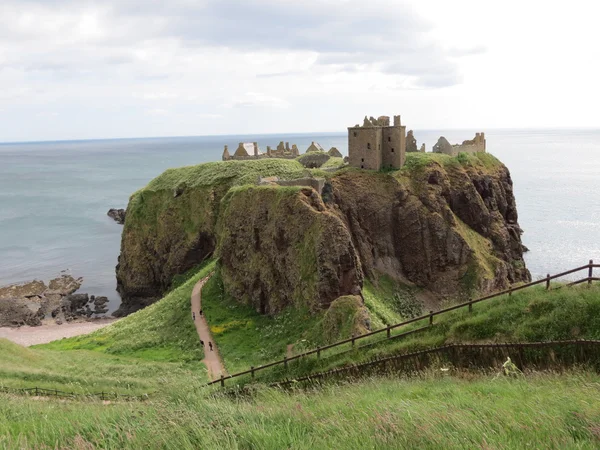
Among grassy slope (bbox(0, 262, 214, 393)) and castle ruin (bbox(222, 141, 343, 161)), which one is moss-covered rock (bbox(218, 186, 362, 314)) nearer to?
grassy slope (bbox(0, 262, 214, 393))

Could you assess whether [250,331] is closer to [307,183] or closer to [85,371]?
[85,371]

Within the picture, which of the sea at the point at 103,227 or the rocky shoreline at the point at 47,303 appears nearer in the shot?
the rocky shoreline at the point at 47,303

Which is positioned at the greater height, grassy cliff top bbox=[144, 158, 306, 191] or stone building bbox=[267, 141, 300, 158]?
stone building bbox=[267, 141, 300, 158]

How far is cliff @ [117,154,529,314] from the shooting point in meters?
40.0

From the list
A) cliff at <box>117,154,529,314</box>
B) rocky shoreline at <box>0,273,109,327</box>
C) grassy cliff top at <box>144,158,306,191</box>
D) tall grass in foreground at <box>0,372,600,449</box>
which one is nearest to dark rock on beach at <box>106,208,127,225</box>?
rocky shoreline at <box>0,273,109,327</box>

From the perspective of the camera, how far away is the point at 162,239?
6594 cm

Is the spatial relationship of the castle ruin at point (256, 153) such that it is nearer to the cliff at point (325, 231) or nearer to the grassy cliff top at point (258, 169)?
the grassy cliff top at point (258, 169)

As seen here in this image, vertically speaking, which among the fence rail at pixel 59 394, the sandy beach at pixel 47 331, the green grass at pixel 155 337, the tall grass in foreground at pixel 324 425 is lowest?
the sandy beach at pixel 47 331

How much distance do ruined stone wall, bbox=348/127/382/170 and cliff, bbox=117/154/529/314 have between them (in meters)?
1.36

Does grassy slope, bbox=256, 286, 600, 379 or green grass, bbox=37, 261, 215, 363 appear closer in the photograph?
grassy slope, bbox=256, 286, 600, 379

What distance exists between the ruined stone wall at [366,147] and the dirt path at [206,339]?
2123 cm

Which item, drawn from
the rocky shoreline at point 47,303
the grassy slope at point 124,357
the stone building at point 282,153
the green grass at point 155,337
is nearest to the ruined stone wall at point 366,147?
the grassy slope at point 124,357

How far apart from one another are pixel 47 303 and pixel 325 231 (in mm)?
49659

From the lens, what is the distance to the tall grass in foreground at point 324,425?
859 cm
